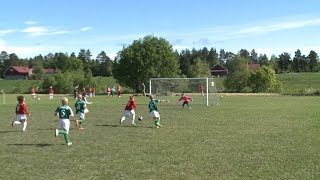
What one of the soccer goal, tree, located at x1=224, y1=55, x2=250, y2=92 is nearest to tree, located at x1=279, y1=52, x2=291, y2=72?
tree, located at x1=224, y1=55, x2=250, y2=92

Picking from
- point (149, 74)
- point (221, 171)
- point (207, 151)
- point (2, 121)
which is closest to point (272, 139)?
point (207, 151)

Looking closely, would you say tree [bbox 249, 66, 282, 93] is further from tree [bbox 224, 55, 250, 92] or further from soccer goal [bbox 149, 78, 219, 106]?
soccer goal [bbox 149, 78, 219, 106]

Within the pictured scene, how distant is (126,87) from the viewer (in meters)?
85.5

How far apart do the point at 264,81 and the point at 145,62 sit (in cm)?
2062

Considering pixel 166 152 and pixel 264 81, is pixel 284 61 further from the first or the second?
pixel 166 152

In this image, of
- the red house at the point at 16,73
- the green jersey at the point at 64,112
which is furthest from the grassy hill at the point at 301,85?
the red house at the point at 16,73

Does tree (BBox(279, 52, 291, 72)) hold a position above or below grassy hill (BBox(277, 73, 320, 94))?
above

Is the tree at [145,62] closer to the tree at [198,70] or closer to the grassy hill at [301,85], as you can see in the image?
the tree at [198,70]

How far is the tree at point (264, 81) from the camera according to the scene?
80.5m

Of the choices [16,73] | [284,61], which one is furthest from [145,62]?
[16,73]

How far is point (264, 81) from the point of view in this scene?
81.2 metres

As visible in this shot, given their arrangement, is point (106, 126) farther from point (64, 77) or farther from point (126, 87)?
point (64, 77)

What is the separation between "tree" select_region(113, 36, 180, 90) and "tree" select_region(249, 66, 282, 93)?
13716mm

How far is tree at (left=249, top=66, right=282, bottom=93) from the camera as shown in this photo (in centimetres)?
8050
